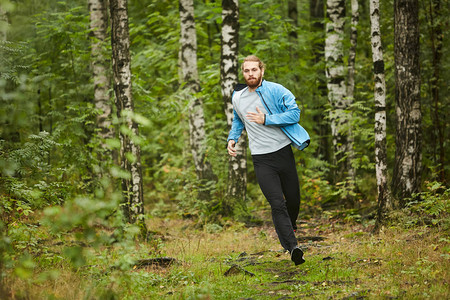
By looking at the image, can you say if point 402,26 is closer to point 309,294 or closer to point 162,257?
point 309,294

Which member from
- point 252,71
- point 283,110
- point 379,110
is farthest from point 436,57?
point 252,71

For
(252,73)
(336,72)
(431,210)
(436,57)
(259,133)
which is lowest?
(431,210)

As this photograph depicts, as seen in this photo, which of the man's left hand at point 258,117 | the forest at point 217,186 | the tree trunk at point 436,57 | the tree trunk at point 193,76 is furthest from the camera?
the tree trunk at point 193,76

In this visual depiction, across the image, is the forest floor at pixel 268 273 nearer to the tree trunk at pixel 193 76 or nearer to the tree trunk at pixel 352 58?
the tree trunk at pixel 352 58

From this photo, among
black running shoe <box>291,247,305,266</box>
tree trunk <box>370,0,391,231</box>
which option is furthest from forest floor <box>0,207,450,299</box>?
tree trunk <box>370,0,391,231</box>

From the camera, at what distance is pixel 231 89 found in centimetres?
1039

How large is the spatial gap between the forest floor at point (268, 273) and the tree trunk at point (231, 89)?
2.79m

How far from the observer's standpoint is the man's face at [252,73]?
18.4 feet

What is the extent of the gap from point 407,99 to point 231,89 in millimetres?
4483

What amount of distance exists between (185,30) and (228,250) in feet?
25.8

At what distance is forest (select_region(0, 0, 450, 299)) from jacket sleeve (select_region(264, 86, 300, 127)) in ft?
6.17

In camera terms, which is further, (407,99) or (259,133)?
(407,99)

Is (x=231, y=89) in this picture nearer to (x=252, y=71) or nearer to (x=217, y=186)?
(x=217, y=186)

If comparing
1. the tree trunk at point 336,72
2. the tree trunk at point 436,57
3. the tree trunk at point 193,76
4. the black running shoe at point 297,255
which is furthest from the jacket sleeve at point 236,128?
the tree trunk at point 193,76
